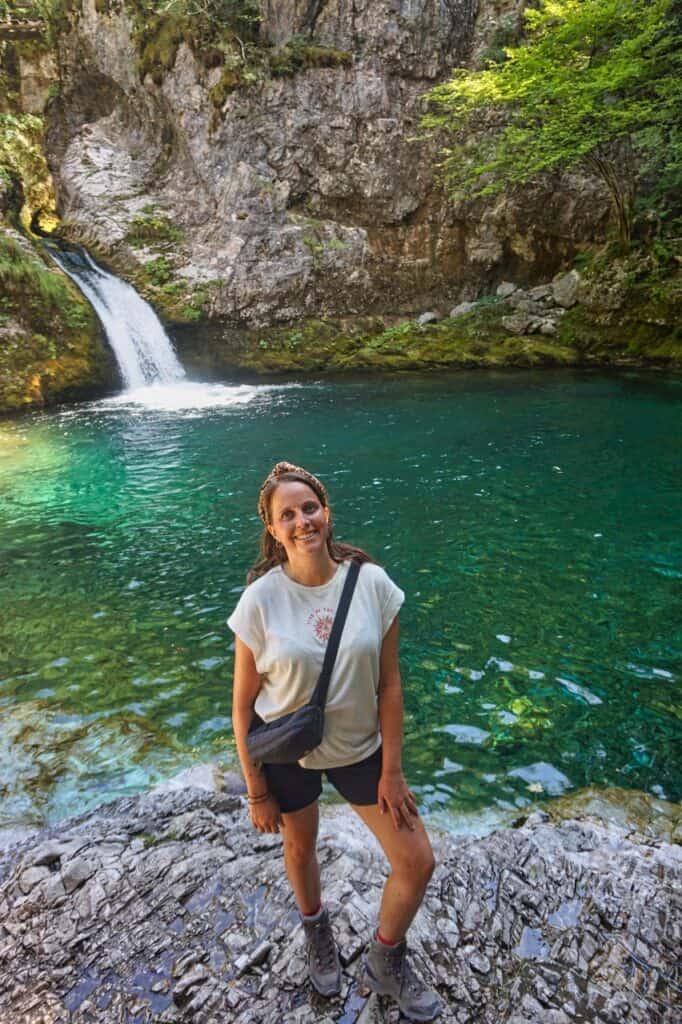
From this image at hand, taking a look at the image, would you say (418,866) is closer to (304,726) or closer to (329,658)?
(304,726)

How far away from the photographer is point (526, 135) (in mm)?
16062

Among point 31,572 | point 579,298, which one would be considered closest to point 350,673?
point 31,572

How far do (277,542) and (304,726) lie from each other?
0.61 meters

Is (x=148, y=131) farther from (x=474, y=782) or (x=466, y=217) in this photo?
(x=474, y=782)

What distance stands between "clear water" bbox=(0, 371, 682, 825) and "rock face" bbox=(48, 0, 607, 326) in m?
11.5

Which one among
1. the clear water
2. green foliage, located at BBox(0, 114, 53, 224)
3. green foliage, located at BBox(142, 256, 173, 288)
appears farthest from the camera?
green foliage, located at BBox(142, 256, 173, 288)

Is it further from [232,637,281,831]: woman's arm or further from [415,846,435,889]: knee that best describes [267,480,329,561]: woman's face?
[415,846,435,889]: knee

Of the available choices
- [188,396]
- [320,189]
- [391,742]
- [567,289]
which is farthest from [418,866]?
[320,189]

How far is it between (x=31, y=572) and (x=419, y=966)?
6.01 meters

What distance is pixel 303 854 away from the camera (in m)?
2.11

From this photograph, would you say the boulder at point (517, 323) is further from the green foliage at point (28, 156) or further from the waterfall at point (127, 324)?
the green foliage at point (28, 156)

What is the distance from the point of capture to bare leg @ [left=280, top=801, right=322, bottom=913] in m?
2.07

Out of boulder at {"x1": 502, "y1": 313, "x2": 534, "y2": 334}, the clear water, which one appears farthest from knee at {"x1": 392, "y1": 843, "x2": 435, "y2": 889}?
boulder at {"x1": 502, "y1": 313, "x2": 534, "y2": 334}

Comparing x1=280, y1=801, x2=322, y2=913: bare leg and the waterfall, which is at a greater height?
the waterfall
